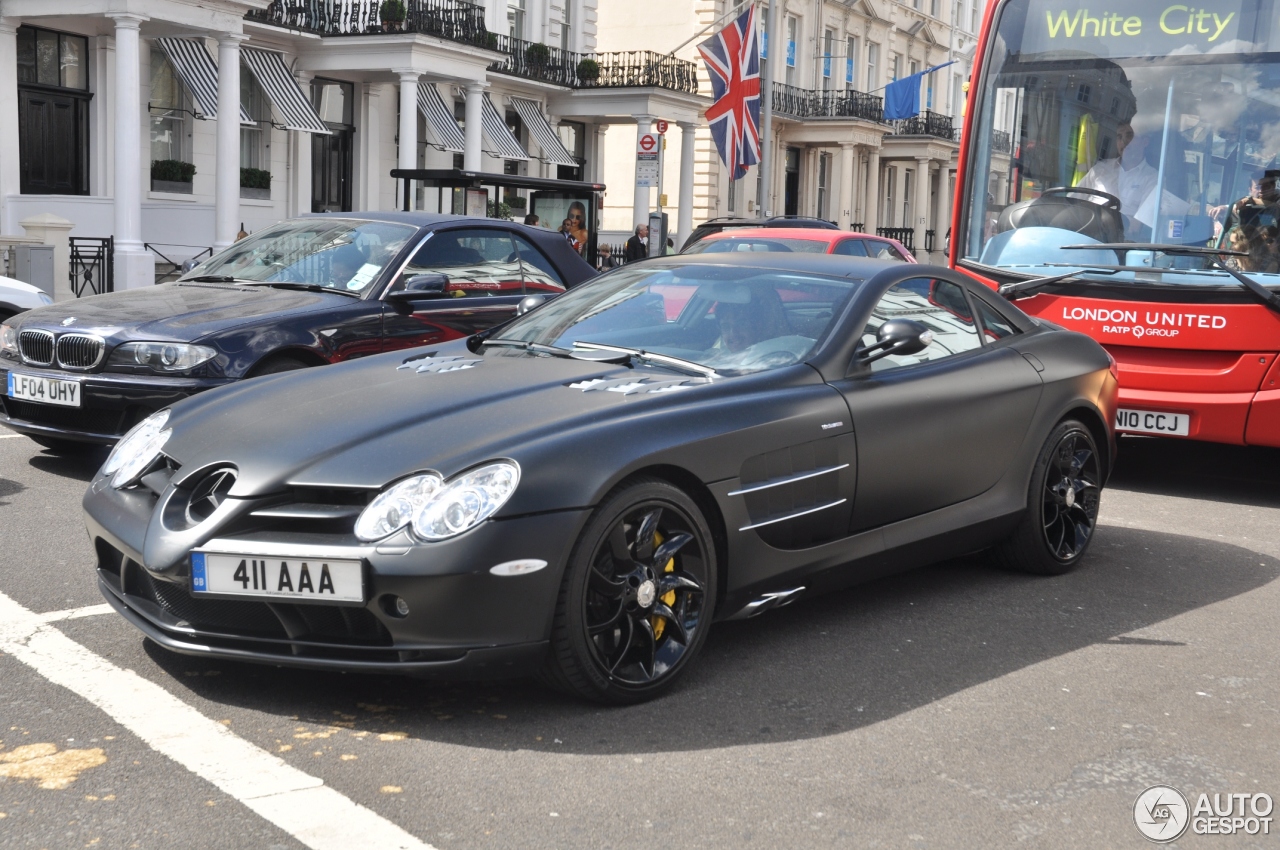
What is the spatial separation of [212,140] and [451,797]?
79.9 ft

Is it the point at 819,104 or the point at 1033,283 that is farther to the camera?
the point at 819,104

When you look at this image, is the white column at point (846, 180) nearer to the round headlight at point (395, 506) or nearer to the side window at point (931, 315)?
the side window at point (931, 315)

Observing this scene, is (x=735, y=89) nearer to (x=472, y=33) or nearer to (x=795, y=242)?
(x=472, y=33)

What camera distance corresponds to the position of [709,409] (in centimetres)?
469

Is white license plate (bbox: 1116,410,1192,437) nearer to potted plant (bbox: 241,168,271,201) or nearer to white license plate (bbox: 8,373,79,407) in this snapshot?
white license plate (bbox: 8,373,79,407)

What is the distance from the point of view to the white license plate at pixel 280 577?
3963 millimetres

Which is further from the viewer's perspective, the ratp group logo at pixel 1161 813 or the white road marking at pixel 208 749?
the ratp group logo at pixel 1161 813

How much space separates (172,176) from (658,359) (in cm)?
2195

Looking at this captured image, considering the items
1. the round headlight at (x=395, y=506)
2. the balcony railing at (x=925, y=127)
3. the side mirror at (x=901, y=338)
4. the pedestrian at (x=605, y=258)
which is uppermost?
the balcony railing at (x=925, y=127)

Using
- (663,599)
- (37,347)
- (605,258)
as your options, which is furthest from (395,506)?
(605,258)

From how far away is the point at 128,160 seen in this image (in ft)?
71.8

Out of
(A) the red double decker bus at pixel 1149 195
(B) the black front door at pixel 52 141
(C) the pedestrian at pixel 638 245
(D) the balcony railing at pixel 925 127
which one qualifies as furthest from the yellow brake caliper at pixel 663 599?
(D) the balcony railing at pixel 925 127

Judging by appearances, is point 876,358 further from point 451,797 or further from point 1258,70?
point 1258,70

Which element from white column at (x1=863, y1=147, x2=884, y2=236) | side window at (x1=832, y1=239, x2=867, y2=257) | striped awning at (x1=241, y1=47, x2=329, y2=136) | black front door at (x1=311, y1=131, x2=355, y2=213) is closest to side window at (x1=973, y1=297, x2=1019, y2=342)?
side window at (x1=832, y1=239, x2=867, y2=257)
